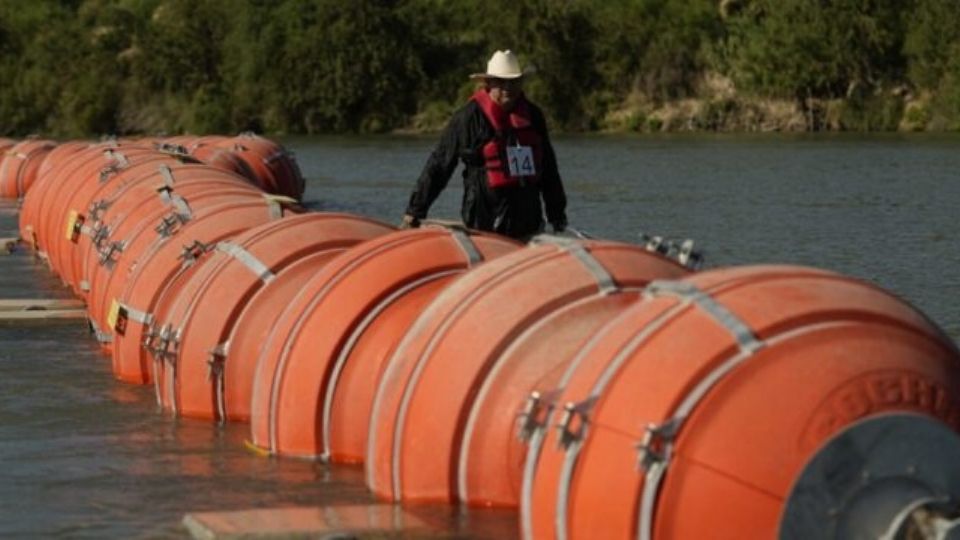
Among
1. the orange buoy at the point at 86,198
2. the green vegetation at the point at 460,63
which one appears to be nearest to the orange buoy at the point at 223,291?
the orange buoy at the point at 86,198

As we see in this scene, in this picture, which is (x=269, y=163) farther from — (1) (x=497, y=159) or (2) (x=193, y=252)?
(1) (x=497, y=159)

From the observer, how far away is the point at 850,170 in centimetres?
5162

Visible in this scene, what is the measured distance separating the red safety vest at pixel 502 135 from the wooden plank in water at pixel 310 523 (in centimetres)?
398

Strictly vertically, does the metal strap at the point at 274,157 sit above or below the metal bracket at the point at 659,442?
below

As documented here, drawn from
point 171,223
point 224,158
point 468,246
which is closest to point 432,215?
point 224,158

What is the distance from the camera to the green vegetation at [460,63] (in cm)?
8875

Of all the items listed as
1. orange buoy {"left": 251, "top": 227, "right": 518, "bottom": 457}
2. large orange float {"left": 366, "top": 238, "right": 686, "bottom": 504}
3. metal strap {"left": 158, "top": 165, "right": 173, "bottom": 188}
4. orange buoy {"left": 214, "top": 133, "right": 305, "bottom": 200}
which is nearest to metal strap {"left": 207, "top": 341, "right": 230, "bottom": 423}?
orange buoy {"left": 251, "top": 227, "right": 518, "bottom": 457}

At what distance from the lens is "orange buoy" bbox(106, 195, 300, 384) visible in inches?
559

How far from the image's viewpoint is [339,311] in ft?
36.4

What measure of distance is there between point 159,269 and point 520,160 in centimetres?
232

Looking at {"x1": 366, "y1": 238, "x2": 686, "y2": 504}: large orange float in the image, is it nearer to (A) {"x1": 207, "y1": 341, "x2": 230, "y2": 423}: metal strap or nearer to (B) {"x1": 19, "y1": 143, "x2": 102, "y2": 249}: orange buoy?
(A) {"x1": 207, "y1": 341, "x2": 230, "y2": 423}: metal strap

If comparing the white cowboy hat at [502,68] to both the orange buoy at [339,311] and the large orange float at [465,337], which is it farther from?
the large orange float at [465,337]

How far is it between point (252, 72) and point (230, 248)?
94061 mm

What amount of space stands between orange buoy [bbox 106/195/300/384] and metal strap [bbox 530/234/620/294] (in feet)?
14.9
